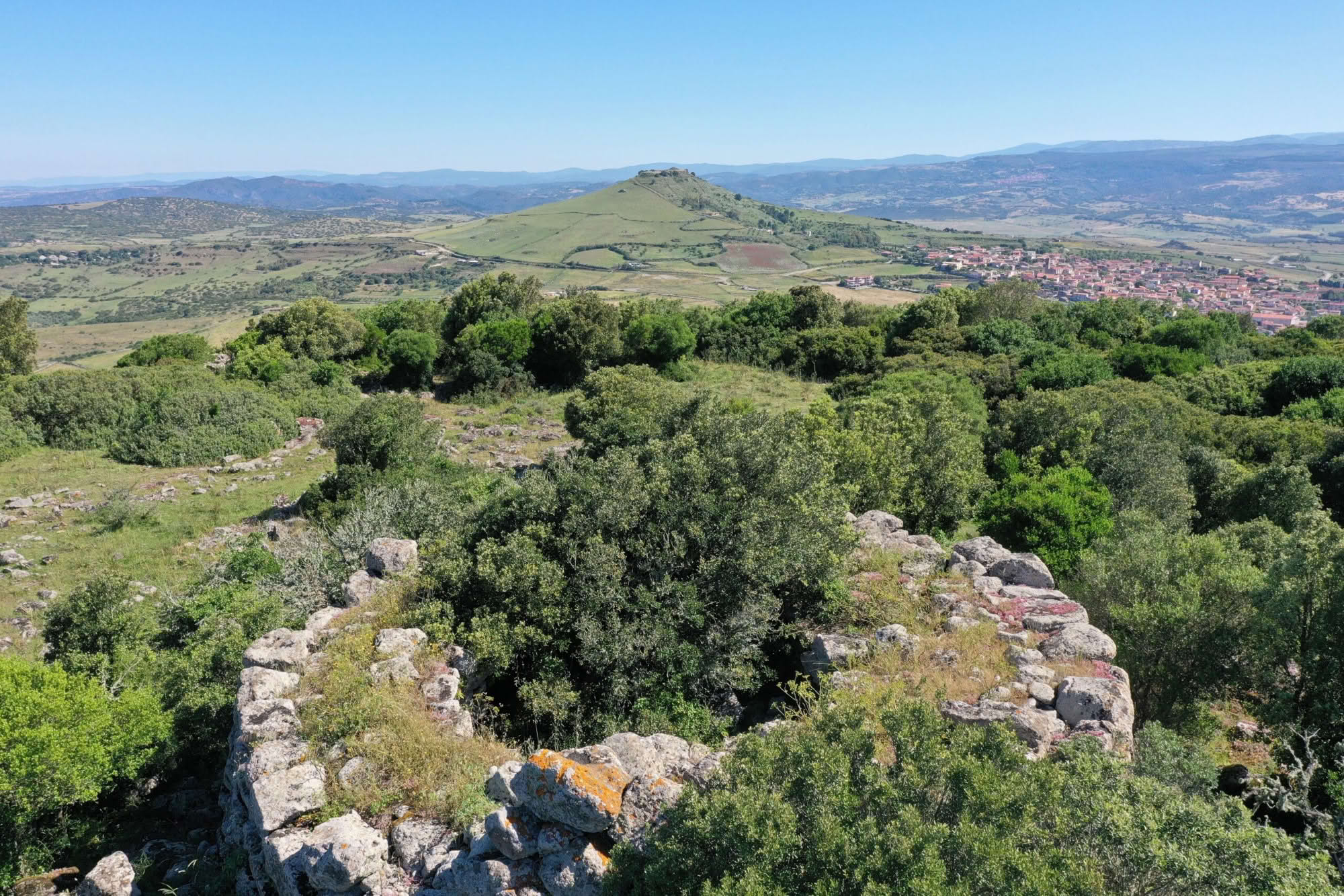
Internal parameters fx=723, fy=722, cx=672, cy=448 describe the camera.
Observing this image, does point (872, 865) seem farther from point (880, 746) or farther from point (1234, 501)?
point (1234, 501)

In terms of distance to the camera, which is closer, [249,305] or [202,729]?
[202,729]

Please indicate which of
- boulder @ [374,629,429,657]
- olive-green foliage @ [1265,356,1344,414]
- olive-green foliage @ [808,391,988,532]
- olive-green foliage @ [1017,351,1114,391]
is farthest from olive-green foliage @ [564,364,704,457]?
olive-green foliage @ [1265,356,1344,414]

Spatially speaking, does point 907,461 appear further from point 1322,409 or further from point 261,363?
point 261,363

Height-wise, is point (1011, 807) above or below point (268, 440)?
above

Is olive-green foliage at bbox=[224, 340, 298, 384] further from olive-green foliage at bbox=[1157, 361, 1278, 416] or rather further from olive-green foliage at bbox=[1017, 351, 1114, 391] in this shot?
olive-green foliage at bbox=[1157, 361, 1278, 416]

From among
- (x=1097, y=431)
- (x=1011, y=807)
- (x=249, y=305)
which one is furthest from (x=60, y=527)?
(x=249, y=305)

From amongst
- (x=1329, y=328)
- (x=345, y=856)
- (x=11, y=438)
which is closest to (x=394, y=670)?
(x=345, y=856)

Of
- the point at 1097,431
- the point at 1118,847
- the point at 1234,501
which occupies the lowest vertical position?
the point at 1234,501
